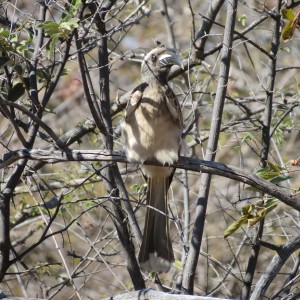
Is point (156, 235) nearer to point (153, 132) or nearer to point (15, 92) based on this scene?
point (153, 132)

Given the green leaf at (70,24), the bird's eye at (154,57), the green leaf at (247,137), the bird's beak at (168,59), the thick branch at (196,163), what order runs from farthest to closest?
the bird's eye at (154,57) → the bird's beak at (168,59) → the green leaf at (247,137) → the thick branch at (196,163) → the green leaf at (70,24)

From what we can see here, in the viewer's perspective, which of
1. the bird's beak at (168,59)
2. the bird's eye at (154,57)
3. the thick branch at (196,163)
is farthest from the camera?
the bird's eye at (154,57)

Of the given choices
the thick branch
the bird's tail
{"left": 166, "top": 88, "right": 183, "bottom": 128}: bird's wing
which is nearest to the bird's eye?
{"left": 166, "top": 88, "right": 183, "bottom": 128}: bird's wing

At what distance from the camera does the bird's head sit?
4852 mm

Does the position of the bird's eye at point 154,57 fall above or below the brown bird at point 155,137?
above

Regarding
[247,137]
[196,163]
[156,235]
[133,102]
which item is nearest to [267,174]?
[196,163]

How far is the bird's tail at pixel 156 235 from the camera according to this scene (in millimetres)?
4770

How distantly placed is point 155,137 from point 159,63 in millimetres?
624

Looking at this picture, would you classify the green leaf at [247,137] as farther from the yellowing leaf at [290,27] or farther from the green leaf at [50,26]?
the green leaf at [50,26]

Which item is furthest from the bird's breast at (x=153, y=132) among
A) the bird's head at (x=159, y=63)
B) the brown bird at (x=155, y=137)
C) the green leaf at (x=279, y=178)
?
the green leaf at (x=279, y=178)

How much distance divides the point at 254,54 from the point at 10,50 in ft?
19.1

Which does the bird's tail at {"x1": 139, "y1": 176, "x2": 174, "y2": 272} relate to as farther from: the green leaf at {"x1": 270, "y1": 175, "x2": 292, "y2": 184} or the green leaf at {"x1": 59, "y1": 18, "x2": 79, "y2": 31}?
the green leaf at {"x1": 59, "y1": 18, "x2": 79, "y2": 31}

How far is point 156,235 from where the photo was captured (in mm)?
4852

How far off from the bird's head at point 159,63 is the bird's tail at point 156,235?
0.66 m
